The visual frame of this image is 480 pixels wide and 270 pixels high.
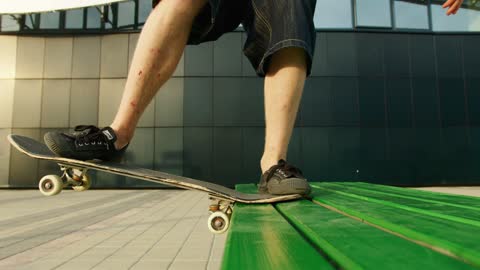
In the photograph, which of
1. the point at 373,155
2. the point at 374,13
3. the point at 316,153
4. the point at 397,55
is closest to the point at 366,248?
the point at 316,153

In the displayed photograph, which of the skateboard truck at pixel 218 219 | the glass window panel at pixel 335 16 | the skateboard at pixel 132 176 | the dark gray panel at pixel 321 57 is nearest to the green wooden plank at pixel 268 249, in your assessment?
the skateboard at pixel 132 176

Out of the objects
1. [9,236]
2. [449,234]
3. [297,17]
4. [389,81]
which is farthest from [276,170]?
[389,81]

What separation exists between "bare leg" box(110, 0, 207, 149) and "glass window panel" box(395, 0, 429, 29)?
1236 centimetres

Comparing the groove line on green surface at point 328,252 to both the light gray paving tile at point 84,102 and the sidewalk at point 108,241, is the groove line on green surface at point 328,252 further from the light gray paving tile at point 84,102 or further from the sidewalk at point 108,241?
the light gray paving tile at point 84,102

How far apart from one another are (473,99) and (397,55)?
113 inches

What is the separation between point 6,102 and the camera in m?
11.7

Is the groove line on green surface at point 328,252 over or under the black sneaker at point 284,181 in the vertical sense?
under

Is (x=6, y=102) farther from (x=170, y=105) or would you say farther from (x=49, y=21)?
(x=170, y=105)

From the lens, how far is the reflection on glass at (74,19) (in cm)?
1227

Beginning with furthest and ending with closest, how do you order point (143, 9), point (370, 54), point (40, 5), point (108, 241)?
point (143, 9) < point (370, 54) < point (40, 5) < point (108, 241)

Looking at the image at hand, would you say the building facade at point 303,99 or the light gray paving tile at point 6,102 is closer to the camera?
the building facade at point 303,99

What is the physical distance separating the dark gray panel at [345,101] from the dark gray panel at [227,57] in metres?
3.17

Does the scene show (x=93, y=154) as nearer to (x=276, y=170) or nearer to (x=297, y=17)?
(x=276, y=170)

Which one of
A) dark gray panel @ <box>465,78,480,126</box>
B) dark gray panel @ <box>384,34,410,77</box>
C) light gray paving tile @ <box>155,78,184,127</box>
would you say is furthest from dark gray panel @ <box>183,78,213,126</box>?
dark gray panel @ <box>465,78,480,126</box>
